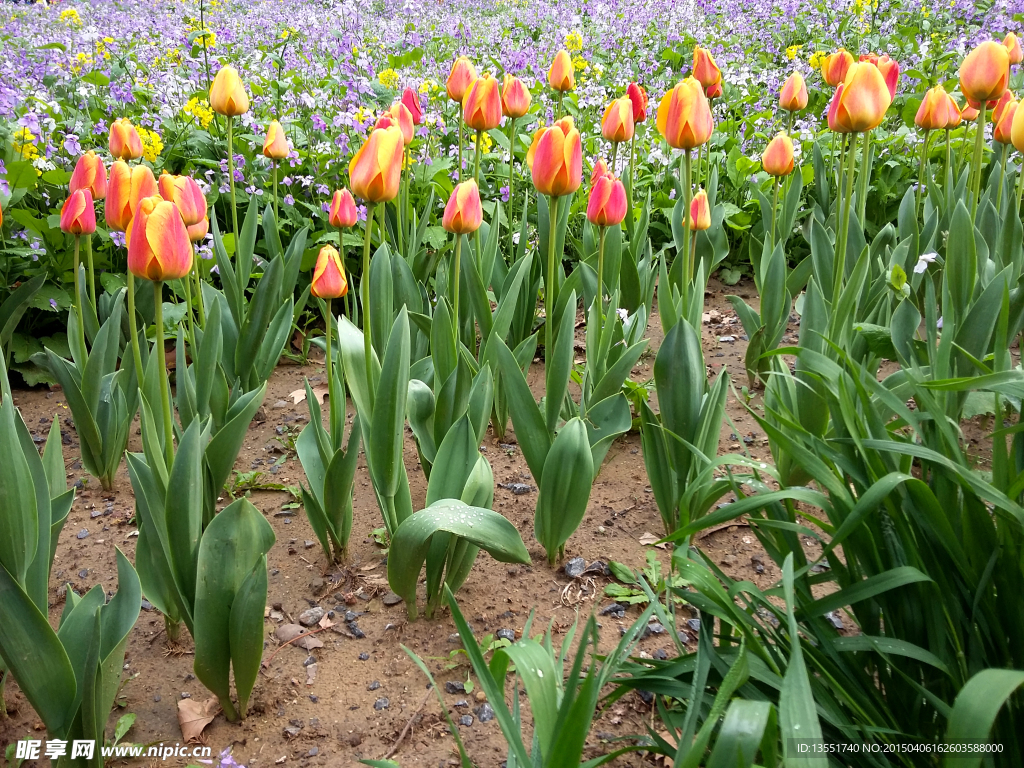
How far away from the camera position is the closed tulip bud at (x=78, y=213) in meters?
1.59

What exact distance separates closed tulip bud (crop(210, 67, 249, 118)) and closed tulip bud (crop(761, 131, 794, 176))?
1494 millimetres

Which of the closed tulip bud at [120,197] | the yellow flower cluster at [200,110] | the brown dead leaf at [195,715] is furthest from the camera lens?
the yellow flower cluster at [200,110]

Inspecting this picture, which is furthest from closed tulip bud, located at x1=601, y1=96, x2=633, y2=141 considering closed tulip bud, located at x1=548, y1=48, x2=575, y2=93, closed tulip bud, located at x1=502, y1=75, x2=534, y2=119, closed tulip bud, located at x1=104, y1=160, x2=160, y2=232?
closed tulip bud, located at x1=104, y1=160, x2=160, y2=232

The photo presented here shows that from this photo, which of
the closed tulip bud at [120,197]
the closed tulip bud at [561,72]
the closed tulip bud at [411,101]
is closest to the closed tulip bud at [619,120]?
the closed tulip bud at [561,72]

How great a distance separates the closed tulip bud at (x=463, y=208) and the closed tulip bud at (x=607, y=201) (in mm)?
358

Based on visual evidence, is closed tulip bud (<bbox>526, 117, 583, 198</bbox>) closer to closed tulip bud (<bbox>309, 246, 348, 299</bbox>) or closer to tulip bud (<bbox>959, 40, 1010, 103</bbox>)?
closed tulip bud (<bbox>309, 246, 348, 299</bbox>)

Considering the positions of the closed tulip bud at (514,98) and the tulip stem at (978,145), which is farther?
the closed tulip bud at (514,98)

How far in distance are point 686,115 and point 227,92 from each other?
4.05 ft

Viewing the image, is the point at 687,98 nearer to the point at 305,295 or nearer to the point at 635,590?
the point at 635,590

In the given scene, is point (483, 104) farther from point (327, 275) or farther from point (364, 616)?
point (364, 616)

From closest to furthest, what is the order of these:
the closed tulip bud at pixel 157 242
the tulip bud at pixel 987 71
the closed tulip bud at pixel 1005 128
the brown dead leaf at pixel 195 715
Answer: the closed tulip bud at pixel 157 242
the brown dead leaf at pixel 195 715
the tulip bud at pixel 987 71
the closed tulip bud at pixel 1005 128

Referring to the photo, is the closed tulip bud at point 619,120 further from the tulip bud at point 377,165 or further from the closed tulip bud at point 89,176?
the closed tulip bud at point 89,176

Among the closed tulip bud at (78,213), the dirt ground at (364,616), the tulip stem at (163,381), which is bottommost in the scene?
the dirt ground at (364,616)

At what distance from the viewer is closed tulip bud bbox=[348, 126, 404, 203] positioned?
1.39m
